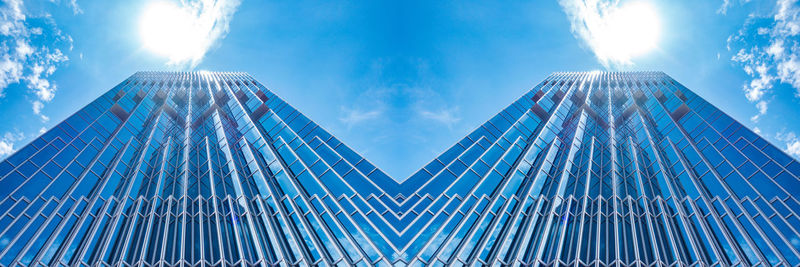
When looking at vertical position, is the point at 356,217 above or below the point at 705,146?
below

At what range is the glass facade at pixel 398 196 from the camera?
77.6ft

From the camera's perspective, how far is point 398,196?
106 feet

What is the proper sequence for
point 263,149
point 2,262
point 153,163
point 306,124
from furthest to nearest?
point 306,124 → point 263,149 → point 153,163 → point 2,262

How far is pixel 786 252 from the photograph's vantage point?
21484 millimetres

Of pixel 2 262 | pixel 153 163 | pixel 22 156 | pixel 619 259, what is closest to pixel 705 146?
pixel 619 259

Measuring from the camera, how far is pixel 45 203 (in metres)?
26.8

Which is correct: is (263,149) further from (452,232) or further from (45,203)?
(452,232)

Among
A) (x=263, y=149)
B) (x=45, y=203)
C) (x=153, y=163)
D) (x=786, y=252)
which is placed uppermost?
(x=263, y=149)

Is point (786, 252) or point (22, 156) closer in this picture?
point (786, 252)

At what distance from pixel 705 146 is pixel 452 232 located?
21.2 metres

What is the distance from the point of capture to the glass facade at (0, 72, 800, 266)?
931 inches

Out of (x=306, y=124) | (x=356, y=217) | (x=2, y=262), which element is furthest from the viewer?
(x=306, y=124)

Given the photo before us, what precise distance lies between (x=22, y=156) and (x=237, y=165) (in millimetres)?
12378

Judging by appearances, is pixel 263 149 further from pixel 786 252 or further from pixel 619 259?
pixel 786 252
